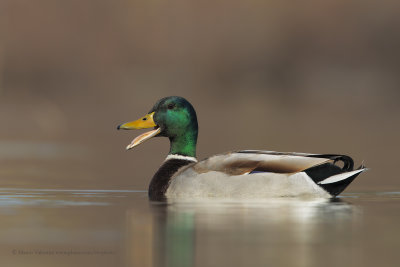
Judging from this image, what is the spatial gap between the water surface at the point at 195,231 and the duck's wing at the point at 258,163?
1.29 ft

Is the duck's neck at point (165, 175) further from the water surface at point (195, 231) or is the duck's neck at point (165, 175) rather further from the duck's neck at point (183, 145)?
the water surface at point (195, 231)

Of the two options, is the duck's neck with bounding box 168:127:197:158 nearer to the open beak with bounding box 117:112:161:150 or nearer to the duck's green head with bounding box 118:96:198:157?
the duck's green head with bounding box 118:96:198:157

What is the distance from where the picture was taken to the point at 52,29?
37.8 metres

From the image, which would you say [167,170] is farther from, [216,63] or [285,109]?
[216,63]

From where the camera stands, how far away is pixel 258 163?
38.2ft

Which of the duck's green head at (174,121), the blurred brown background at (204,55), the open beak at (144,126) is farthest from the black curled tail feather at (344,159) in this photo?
the blurred brown background at (204,55)

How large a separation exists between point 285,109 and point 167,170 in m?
17.4

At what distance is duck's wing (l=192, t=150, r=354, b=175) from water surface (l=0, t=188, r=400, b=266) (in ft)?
1.29

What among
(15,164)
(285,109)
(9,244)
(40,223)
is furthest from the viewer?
(285,109)

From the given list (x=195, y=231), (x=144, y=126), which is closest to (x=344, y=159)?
(x=144, y=126)

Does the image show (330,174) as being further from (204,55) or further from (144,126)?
(204,55)

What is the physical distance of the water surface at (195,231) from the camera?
26.1ft

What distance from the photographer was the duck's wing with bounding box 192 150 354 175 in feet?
37.8

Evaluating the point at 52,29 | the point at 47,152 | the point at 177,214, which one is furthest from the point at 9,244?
the point at 52,29
